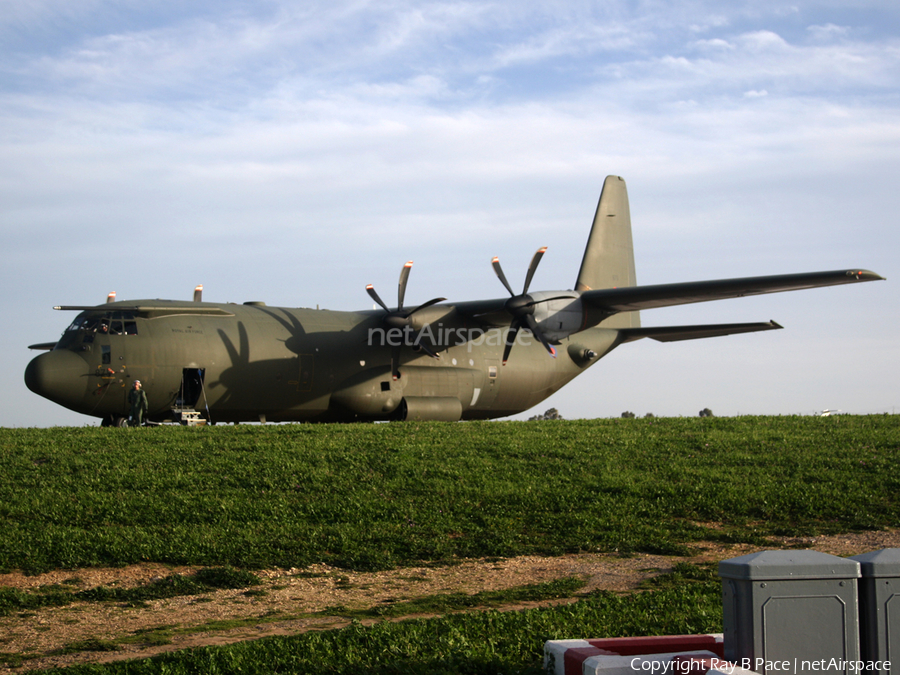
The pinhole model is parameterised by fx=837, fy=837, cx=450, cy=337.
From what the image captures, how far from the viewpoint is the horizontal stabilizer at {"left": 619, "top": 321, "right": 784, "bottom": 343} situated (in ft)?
79.2

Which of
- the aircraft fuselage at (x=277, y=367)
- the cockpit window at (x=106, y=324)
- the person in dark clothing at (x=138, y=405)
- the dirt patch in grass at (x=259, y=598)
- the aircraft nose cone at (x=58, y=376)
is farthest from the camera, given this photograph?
the cockpit window at (x=106, y=324)

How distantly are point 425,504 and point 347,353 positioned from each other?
37.6 feet

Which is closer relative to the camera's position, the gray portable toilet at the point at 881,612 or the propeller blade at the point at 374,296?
the gray portable toilet at the point at 881,612

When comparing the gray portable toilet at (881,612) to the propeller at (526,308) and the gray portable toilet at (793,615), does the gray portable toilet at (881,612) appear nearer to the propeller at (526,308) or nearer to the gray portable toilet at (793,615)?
the gray portable toilet at (793,615)

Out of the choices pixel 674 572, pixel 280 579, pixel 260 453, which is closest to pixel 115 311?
pixel 260 453

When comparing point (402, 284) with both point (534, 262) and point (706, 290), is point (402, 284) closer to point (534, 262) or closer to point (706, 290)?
point (534, 262)

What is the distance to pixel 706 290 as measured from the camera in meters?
22.3

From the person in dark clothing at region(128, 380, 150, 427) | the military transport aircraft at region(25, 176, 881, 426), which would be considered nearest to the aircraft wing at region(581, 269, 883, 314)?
the military transport aircraft at region(25, 176, 881, 426)

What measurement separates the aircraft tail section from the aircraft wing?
5658mm

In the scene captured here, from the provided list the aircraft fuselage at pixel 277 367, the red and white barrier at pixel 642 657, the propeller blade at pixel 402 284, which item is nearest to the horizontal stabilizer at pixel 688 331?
the aircraft fuselage at pixel 277 367

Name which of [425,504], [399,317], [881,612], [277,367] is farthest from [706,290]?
[881,612]

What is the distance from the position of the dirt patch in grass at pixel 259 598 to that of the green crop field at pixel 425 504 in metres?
0.38

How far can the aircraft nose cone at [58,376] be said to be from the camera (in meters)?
19.2

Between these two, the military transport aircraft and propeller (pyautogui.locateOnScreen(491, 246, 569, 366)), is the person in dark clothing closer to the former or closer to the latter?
the military transport aircraft
